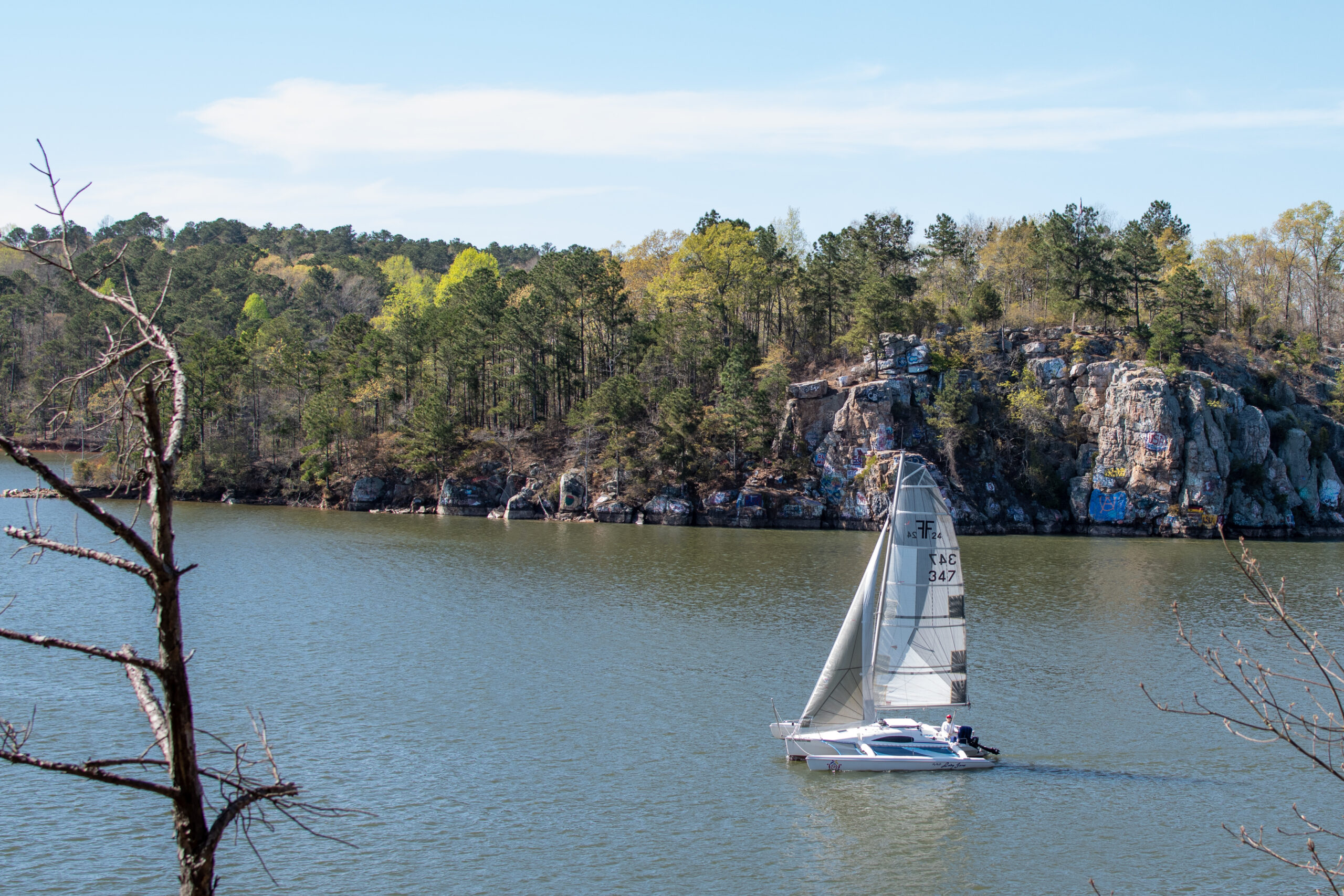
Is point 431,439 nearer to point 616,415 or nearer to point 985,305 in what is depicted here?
point 616,415

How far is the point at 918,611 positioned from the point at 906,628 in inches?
26.5

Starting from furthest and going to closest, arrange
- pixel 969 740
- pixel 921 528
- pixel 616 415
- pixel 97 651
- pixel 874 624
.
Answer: pixel 616 415
pixel 874 624
pixel 921 528
pixel 969 740
pixel 97 651

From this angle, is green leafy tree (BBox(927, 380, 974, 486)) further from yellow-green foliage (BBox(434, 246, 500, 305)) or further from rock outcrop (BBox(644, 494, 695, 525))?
yellow-green foliage (BBox(434, 246, 500, 305))

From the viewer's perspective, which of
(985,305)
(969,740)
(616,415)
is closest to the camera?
(969,740)

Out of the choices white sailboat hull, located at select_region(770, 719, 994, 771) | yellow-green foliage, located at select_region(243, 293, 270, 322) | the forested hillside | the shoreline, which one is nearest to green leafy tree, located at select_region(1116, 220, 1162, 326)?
the forested hillside

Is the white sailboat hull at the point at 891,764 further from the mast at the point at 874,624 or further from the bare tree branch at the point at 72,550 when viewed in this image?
the bare tree branch at the point at 72,550

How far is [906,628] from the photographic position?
31328 mm

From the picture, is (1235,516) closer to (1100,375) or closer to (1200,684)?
(1100,375)

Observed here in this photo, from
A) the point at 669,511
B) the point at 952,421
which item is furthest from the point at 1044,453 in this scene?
the point at 669,511

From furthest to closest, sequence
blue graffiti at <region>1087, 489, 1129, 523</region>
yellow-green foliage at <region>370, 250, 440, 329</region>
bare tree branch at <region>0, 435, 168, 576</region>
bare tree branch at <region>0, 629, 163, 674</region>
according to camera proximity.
→ yellow-green foliage at <region>370, 250, 440, 329</region> → blue graffiti at <region>1087, 489, 1129, 523</region> → bare tree branch at <region>0, 629, 163, 674</region> → bare tree branch at <region>0, 435, 168, 576</region>

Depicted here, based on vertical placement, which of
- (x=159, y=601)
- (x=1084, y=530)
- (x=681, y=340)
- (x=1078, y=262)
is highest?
(x=1078, y=262)

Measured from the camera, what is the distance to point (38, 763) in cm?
634

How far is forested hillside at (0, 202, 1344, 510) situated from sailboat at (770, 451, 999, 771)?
58516mm

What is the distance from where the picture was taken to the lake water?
2398 centimetres
